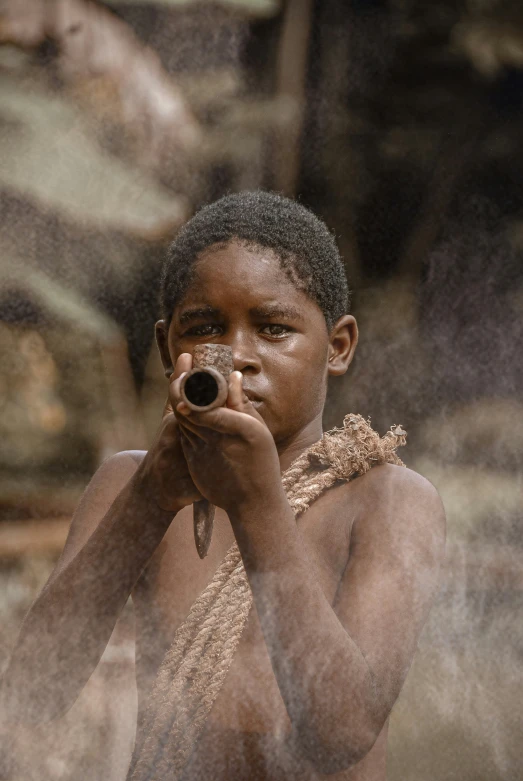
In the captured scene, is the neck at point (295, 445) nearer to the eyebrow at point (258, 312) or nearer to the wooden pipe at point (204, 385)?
the eyebrow at point (258, 312)

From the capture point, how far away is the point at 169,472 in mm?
695

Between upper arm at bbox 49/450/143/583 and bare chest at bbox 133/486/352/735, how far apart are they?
0.19 feet

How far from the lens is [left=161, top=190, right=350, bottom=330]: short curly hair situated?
2.67 ft

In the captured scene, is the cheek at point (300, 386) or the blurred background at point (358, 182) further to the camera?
the blurred background at point (358, 182)

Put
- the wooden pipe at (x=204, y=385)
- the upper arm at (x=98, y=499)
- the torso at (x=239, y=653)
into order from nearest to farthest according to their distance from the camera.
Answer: the wooden pipe at (x=204, y=385), the torso at (x=239, y=653), the upper arm at (x=98, y=499)

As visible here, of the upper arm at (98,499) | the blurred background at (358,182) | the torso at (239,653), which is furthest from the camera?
the blurred background at (358,182)

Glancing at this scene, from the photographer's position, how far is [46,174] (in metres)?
1.23

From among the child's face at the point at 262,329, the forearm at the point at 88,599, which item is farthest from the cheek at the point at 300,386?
the forearm at the point at 88,599

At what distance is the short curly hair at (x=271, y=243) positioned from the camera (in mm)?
813

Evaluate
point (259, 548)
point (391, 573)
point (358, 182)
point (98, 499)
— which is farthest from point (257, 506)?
point (358, 182)

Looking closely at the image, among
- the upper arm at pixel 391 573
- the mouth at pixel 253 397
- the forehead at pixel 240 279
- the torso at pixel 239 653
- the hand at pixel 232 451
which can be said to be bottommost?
the torso at pixel 239 653

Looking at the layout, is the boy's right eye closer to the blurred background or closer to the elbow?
the elbow

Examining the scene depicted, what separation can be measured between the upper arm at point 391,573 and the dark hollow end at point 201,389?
193 millimetres

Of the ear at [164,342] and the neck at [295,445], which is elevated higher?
the ear at [164,342]
